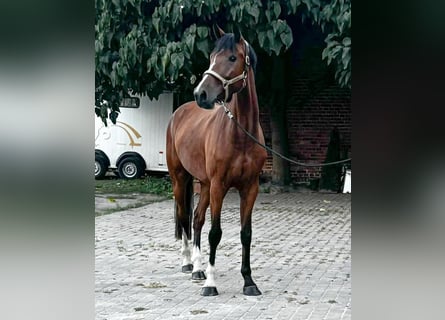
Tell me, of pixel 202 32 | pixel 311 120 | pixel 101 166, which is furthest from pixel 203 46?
pixel 101 166

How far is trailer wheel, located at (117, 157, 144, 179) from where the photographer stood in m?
17.2

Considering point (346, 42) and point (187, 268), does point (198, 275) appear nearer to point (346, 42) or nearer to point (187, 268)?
point (187, 268)

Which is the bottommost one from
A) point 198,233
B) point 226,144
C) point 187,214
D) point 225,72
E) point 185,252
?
point 185,252

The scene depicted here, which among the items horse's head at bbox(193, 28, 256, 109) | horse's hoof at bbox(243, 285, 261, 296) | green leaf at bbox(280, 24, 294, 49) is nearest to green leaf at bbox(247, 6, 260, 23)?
green leaf at bbox(280, 24, 294, 49)

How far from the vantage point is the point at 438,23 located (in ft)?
3.95

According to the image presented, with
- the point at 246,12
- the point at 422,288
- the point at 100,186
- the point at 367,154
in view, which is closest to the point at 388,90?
the point at 367,154

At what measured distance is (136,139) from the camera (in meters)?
17.4

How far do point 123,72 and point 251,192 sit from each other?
5843 millimetres

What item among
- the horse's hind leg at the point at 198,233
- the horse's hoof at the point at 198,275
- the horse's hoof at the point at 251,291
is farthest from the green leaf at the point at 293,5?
the horse's hoof at the point at 251,291

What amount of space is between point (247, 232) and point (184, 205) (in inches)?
46.2

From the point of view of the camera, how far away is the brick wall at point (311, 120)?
15438 mm

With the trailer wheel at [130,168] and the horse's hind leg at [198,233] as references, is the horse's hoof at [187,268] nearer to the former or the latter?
the horse's hind leg at [198,233]

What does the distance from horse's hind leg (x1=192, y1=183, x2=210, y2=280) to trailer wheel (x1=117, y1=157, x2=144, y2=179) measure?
10.9 metres

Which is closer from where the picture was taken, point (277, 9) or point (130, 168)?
point (277, 9)
